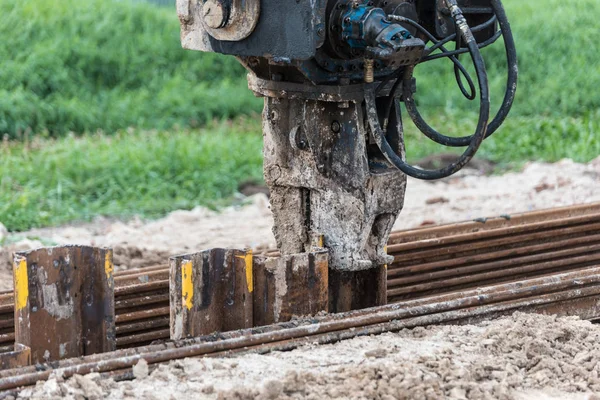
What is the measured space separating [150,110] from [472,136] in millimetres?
7766

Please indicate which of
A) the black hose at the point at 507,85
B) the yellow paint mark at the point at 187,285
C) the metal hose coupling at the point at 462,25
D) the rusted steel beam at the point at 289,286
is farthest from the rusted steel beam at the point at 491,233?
the metal hose coupling at the point at 462,25

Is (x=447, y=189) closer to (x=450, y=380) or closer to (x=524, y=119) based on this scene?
(x=524, y=119)

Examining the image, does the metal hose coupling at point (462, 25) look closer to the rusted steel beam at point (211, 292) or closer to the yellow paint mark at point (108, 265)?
the rusted steel beam at point (211, 292)

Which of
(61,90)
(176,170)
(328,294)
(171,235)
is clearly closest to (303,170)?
(328,294)

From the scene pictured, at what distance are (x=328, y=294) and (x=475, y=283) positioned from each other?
169 cm

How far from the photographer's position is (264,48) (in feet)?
16.0

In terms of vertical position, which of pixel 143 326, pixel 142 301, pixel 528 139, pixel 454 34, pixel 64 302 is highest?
pixel 454 34

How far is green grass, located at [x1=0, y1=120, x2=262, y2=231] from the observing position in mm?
9016

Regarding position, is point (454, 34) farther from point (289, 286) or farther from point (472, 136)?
point (289, 286)

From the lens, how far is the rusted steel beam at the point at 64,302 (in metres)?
4.64

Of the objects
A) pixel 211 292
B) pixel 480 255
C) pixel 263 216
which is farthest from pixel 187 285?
pixel 263 216

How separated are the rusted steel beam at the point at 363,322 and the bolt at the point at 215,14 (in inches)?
57.9

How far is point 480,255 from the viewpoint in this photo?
266 inches

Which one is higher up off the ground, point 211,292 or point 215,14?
point 215,14
